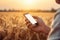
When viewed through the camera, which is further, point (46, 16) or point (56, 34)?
point (46, 16)

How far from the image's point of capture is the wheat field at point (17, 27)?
3.73ft

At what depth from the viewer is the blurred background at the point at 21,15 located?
1.14 metres

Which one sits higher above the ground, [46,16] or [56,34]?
[56,34]

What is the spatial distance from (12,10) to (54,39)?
66cm

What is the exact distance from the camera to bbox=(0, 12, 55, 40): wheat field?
114 centimetres

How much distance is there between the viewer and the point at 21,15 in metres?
1.20

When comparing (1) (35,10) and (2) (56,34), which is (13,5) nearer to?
(1) (35,10)

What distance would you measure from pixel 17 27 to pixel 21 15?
3.6 inches

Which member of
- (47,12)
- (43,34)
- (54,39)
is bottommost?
(43,34)

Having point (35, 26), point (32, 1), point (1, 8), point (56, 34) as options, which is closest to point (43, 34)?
point (35, 26)

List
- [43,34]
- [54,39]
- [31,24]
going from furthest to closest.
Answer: [43,34], [31,24], [54,39]

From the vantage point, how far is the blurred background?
3.74ft

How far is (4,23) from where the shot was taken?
1.19m

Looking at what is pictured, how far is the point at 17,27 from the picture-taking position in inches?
46.0
